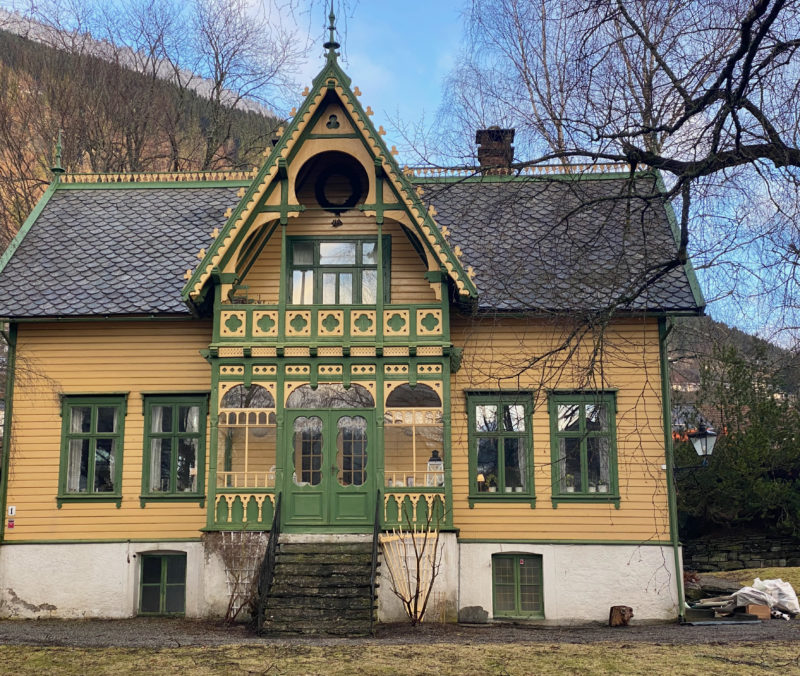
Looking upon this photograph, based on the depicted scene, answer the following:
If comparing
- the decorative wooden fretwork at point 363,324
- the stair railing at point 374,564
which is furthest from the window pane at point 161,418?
the stair railing at point 374,564

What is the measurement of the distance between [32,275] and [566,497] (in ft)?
37.4

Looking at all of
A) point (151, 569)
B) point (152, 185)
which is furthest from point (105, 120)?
point (151, 569)

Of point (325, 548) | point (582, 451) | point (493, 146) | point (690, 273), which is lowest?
point (325, 548)

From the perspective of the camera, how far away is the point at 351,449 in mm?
17328

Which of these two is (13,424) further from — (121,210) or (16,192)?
(16,192)

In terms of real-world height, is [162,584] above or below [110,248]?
below

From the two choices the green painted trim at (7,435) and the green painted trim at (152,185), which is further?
the green painted trim at (152,185)

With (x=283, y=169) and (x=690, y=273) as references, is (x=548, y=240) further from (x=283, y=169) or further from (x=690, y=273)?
(x=283, y=169)

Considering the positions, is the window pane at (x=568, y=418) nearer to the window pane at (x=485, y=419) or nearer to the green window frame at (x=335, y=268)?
the window pane at (x=485, y=419)

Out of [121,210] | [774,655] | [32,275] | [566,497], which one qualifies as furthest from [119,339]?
[774,655]

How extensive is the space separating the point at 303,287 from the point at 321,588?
5949mm

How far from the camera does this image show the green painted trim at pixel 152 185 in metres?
21.8

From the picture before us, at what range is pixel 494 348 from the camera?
18.0 m

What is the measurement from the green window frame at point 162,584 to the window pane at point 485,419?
241 inches
